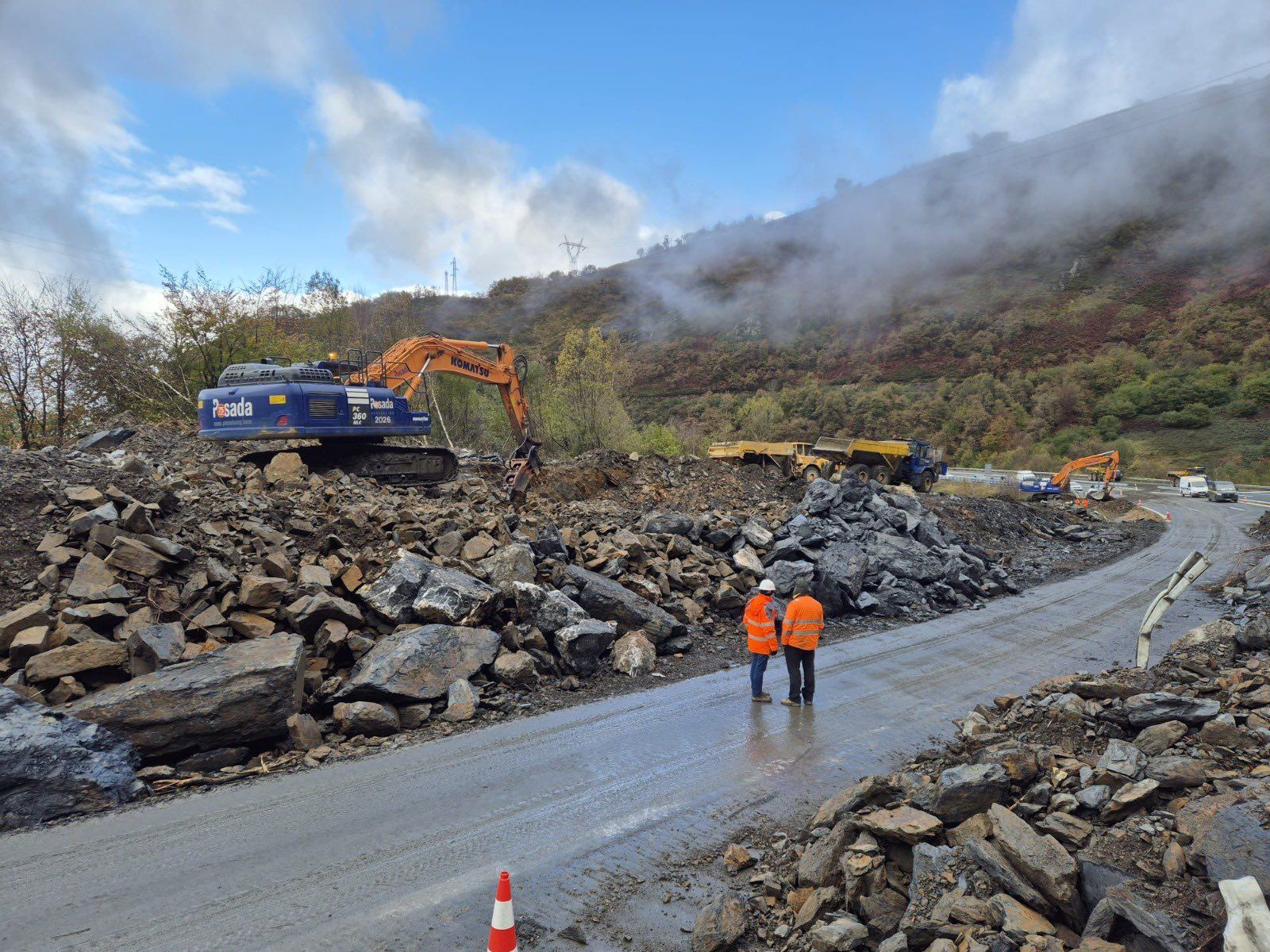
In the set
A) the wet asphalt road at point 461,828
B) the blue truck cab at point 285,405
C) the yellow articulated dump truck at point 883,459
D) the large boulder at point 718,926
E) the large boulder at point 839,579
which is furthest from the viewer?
the yellow articulated dump truck at point 883,459

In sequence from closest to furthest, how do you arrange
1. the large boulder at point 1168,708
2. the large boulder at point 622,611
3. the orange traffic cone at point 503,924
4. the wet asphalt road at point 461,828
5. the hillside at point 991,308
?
the orange traffic cone at point 503,924 < the wet asphalt road at point 461,828 < the large boulder at point 1168,708 < the large boulder at point 622,611 < the hillside at point 991,308

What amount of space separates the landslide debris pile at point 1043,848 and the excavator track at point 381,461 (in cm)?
1137

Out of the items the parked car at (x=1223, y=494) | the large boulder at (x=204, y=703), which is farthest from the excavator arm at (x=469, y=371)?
the parked car at (x=1223, y=494)

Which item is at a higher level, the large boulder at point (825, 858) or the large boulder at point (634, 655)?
the large boulder at point (825, 858)

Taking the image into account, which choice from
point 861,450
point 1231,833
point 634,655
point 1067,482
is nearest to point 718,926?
point 1231,833

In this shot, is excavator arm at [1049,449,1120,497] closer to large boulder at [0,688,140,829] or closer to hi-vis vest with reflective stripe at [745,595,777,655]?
hi-vis vest with reflective stripe at [745,595,777,655]

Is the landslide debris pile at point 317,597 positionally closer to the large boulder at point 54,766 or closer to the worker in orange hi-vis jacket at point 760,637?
the large boulder at point 54,766

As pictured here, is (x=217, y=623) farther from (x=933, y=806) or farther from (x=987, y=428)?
(x=987, y=428)

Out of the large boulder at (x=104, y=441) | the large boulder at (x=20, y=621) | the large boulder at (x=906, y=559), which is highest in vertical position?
the large boulder at (x=104, y=441)

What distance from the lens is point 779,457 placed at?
2703 cm

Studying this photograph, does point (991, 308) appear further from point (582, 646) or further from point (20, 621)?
point (20, 621)

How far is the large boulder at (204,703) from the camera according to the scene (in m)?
5.74

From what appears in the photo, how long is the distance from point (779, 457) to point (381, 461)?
16.5 m

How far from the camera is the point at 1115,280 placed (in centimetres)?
7981
